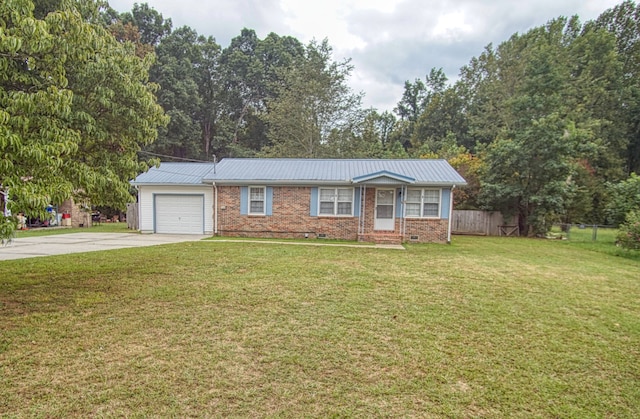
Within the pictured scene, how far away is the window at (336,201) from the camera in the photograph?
14148mm

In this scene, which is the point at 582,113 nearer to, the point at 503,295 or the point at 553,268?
the point at 553,268

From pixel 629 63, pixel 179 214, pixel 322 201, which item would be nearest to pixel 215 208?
pixel 179 214

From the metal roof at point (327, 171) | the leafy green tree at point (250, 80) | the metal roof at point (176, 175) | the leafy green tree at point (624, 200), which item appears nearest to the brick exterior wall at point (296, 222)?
the metal roof at point (327, 171)

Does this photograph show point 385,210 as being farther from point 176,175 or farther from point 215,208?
point 176,175

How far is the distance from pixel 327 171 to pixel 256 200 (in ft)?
10.9

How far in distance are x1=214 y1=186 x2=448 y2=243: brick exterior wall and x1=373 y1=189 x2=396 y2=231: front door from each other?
200 millimetres

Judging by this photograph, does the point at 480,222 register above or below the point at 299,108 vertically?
below

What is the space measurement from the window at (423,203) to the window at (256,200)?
6.03 metres

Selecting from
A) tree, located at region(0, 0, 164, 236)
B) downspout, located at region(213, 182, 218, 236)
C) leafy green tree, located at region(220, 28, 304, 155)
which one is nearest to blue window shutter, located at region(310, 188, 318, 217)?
downspout, located at region(213, 182, 218, 236)

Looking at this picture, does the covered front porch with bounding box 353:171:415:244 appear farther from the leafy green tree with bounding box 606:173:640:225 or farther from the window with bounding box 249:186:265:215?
the leafy green tree with bounding box 606:173:640:225

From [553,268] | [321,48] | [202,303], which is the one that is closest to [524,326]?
[202,303]

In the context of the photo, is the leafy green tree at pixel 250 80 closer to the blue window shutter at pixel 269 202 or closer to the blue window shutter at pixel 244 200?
the blue window shutter at pixel 244 200

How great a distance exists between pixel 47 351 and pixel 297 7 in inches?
633

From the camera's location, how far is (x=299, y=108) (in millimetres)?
26266
